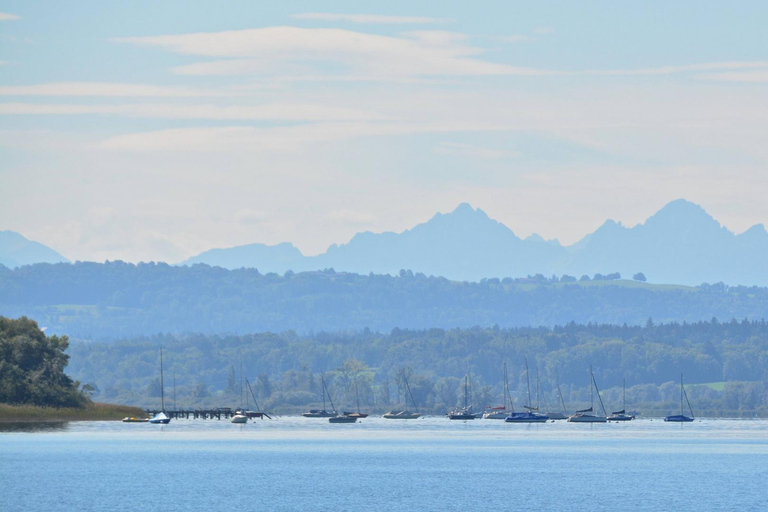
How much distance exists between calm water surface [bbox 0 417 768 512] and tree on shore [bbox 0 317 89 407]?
555 cm

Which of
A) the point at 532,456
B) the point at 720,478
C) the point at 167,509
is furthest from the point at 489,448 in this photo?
the point at 167,509

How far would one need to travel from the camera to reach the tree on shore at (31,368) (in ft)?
566

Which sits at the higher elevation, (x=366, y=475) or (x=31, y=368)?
(x=31, y=368)

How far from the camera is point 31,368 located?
176 metres

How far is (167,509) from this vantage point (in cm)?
9731

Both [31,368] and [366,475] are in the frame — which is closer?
[366,475]

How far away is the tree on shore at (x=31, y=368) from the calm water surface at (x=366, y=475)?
219 inches

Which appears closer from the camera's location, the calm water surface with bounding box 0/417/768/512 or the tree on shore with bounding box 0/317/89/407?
the calm water surface with bounding box 0/417/768/512

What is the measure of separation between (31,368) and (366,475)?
68.0m

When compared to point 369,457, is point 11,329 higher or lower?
higher

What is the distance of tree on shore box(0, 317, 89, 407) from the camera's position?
17238 centimetres

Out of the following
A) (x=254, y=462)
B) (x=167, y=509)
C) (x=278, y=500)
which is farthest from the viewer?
(x=254, y=462)

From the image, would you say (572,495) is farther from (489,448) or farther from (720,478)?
(489,448)

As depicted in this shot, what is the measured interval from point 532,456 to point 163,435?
64324 mm
